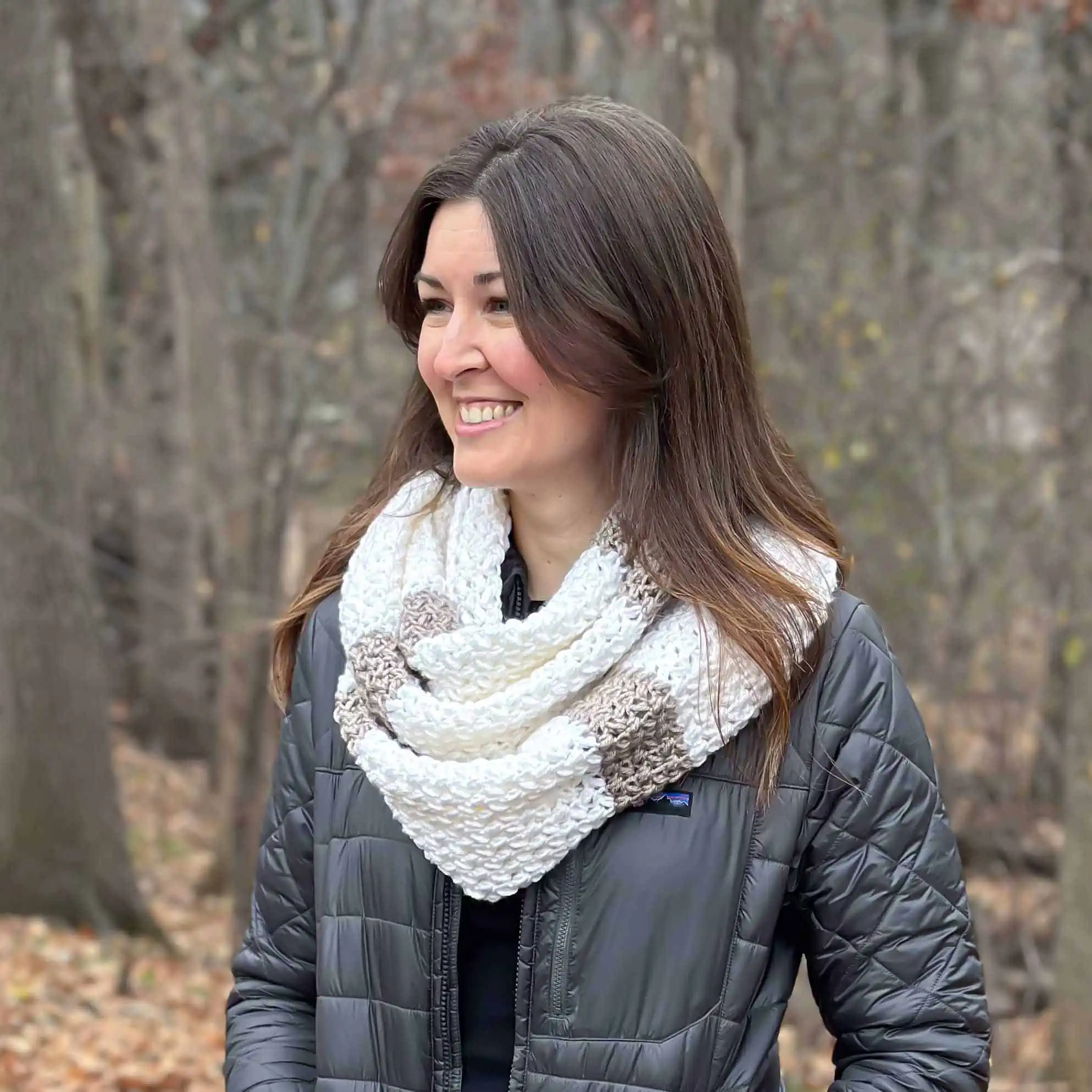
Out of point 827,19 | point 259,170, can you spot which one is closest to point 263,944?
point 827,19

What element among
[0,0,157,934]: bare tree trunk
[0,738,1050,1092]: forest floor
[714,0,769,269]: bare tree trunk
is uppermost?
[714,0,769,269]: bare tree trunk

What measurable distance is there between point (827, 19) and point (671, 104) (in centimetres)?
422

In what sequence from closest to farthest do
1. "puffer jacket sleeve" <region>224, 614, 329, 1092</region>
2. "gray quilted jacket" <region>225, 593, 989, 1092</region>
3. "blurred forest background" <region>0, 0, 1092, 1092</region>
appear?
"gray quilted jacket" <region>225, 593, 989, 1092</region> → "puffer jacket sleeve" <region>224, 614, 329, 1092</region> → "blurred forest background" <region>0, 0, 1092, 1092</region>

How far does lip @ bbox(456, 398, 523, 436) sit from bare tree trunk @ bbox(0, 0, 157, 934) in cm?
516

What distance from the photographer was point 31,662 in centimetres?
690

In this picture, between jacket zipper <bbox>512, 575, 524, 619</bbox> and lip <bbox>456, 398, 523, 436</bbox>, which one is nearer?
lip <bbox>456, 398, 523, 436</bbox>

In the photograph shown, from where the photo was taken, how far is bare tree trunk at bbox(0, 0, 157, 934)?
266 inches

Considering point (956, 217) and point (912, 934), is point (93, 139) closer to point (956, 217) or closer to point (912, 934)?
point (956, 217)

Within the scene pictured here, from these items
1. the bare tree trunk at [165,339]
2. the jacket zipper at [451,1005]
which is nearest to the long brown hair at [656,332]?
the jacket zipper at [451,1005]

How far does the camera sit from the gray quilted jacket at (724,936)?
2.02 meters

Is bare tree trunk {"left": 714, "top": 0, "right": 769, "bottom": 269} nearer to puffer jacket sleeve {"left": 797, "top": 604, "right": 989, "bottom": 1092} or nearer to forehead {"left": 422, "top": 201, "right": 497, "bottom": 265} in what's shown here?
forehead {"left": 422, "top": 201, "right": 497, "bottom": 265}

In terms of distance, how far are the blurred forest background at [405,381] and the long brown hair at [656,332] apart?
2.61 metres

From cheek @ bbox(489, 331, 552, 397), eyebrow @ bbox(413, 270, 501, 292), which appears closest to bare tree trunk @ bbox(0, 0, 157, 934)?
eyebrow @ bbox(413, 270, 501, 292)

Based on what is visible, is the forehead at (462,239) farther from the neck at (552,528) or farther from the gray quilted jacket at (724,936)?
the gray quilted jacket at (724,936)
